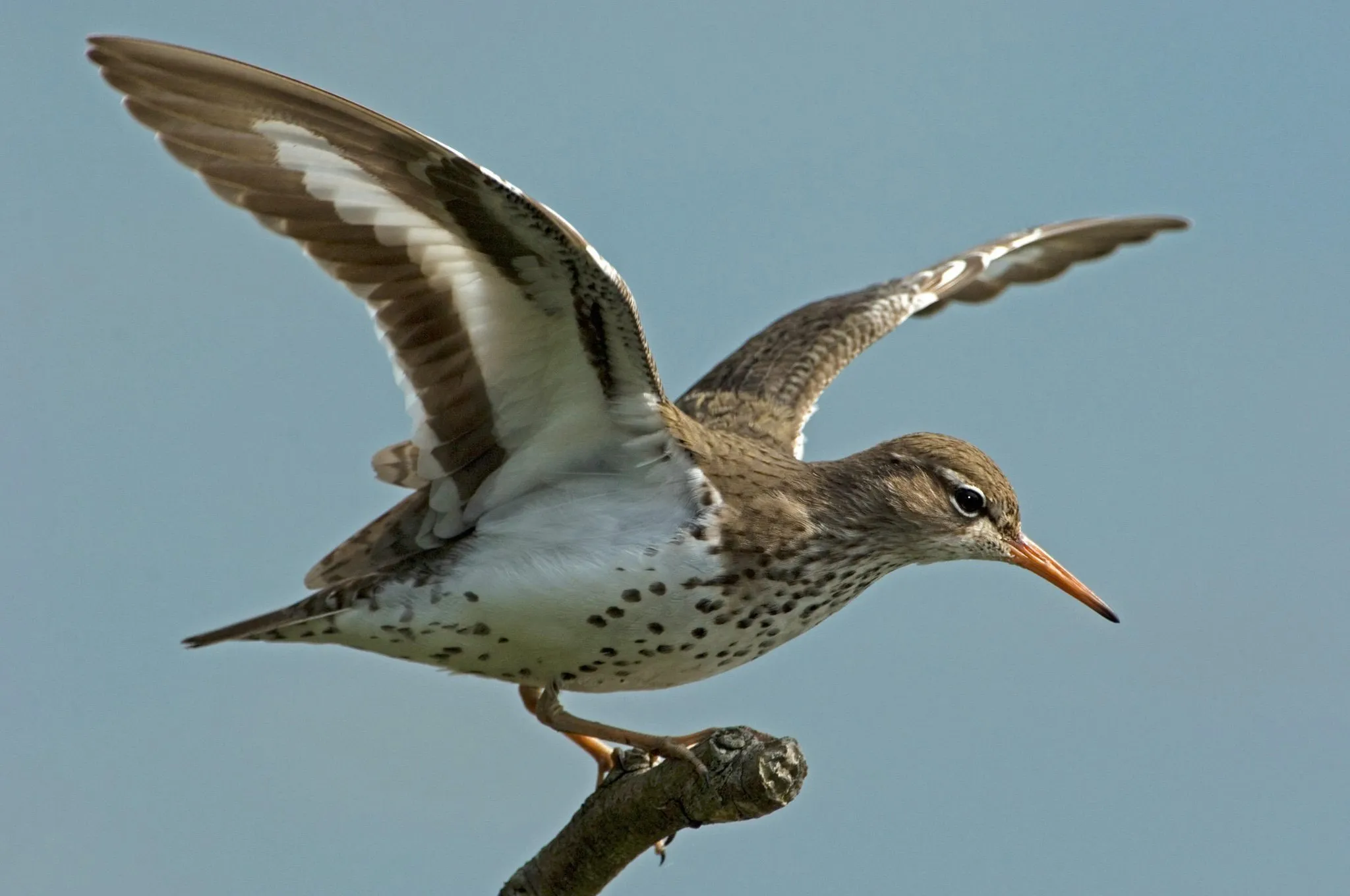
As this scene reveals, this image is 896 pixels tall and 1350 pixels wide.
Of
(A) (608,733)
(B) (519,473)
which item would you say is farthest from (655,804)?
(B) (519,473)

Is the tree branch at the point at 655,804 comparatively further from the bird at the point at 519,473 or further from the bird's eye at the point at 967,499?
the bird's eye at the point at 967,499

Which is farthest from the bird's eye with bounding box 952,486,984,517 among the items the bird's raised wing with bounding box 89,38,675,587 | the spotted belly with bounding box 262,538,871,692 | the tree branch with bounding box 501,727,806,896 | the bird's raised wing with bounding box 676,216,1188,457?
the tree branch with bounding box 501,727,806,896

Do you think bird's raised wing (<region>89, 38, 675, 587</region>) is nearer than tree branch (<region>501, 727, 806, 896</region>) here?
No

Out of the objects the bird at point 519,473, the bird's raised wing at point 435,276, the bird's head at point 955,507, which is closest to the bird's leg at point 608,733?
the bird at point 519,473

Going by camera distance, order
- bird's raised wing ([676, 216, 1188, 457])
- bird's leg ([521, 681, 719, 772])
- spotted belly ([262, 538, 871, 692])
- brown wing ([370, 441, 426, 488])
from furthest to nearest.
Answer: bird's raised wing ([676, 216, 1188, 457])
brown wing ([370, 441, 426, 488])
spotted belly ([262, 538, 871, 692])
bird's leg ([521, 681, 719, 772])

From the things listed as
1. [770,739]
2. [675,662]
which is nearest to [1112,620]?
[675,662]

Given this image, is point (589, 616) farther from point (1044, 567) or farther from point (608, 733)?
point (1044, 567)

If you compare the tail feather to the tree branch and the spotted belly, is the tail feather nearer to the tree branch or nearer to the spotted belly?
the spotted belly
